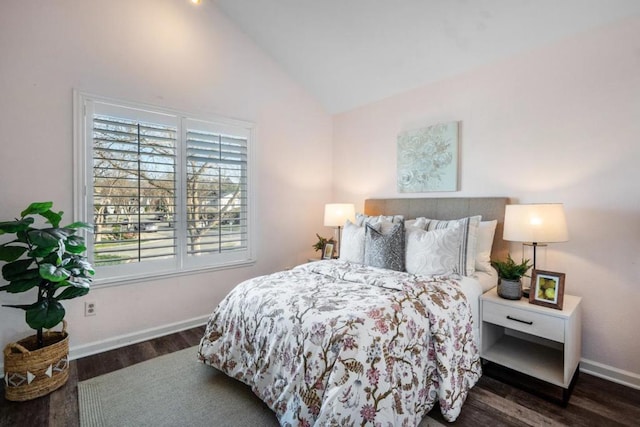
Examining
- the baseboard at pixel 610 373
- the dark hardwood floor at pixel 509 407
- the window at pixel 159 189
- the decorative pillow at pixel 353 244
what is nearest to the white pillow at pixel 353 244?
the decorative pillow at pixel 353 244

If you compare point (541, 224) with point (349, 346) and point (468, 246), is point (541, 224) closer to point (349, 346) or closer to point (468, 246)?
point (468, 246)

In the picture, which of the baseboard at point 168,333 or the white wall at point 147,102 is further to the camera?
the white wall at point 147,102

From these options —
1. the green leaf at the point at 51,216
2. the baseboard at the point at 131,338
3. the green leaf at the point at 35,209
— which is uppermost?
the green leaf at the point at 35,209

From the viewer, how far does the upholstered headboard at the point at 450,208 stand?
2.66 meters

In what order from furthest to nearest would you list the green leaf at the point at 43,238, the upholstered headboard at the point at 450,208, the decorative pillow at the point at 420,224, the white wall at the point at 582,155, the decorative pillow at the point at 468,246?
the decorative pillow at the point at 420,224 → the upholstered headboard at the point at 450,208 → the decorative pillow at the point at 468,246 → the white wall at the point at 582,155 → the green leaf at the point at 43,238

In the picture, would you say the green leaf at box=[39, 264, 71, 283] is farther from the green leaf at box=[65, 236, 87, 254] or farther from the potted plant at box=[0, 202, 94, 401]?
the green leaf at box=[65, 236, 87, 254]

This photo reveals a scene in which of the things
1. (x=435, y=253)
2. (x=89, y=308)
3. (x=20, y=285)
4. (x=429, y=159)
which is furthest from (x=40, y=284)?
(x=429, y=159)

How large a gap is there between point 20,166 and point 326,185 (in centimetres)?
302

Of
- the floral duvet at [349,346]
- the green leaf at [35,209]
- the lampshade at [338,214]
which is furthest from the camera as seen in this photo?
the lampshade at [338,214]

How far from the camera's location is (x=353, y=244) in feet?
9.55

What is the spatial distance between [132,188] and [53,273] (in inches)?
40.0

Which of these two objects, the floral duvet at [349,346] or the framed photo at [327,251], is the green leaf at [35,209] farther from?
the framed photo at [327,251]

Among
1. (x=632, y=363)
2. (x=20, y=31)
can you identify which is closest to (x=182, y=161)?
(x=20, y=31)

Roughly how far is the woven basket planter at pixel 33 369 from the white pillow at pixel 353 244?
88.3 inches
